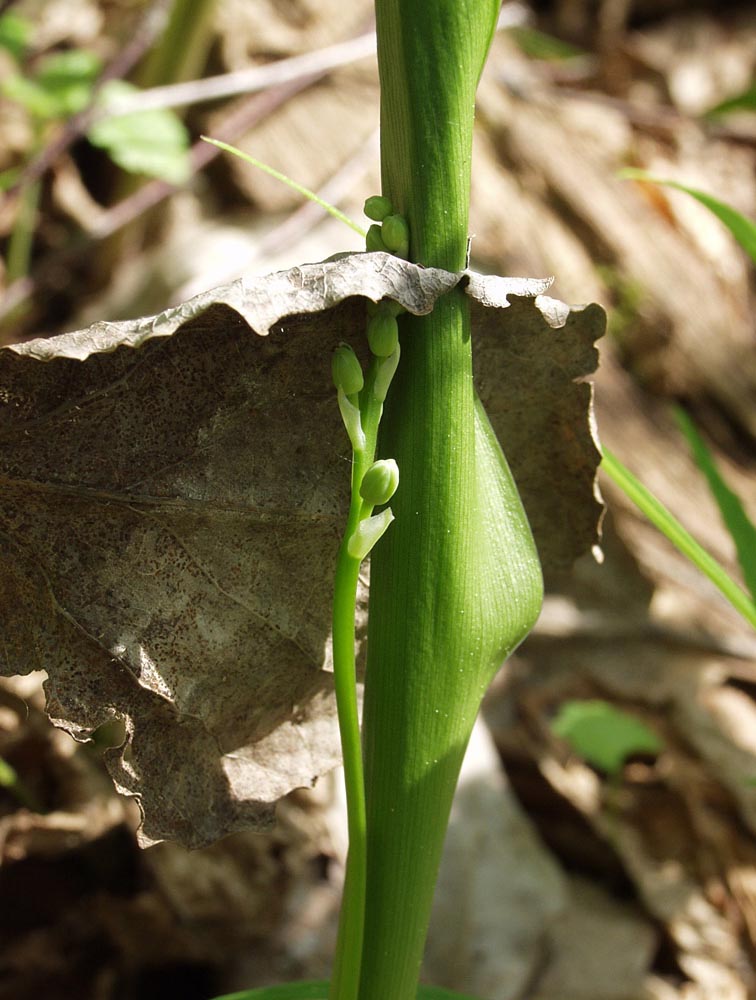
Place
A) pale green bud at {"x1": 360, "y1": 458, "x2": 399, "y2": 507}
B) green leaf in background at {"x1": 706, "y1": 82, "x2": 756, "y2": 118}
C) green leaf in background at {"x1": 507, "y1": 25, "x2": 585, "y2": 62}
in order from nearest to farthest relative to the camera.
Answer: pale green bud at {"x1": 360, "y1": 458, "x2": 399, "y2": 507} → green leaf in background at {"x1": 706, "y1": 82, "x2": 756, "y2": 118} → green leaf in background at {"x1": 507, "y1": 25, "x2": 585, "y2": 62}

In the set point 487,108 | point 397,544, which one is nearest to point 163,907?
point 397,544

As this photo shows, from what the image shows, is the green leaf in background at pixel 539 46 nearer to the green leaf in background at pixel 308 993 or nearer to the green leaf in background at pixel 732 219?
the green leaf in background at pixel 732 219

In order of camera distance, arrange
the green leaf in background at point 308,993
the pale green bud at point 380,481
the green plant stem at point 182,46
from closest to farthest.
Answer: the pale green bud at point 380,481
the green leaf in background at point 308,993
the green plant stem at point 182,46

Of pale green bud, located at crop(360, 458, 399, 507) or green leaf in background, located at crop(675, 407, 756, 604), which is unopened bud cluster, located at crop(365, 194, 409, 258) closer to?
pale green bud, located at crop(360, 458, 399, 507)

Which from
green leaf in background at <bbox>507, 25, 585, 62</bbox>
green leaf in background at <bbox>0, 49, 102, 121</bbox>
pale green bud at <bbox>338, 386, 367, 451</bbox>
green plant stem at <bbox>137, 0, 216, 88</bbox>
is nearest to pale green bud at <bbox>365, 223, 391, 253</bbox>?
pale green bud at <bbox>338, 386, 367, 451</bbox>

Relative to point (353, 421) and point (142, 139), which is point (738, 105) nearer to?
point (142, 139)

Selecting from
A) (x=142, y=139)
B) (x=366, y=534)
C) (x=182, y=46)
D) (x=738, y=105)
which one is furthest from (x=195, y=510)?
(x=738, y=105)

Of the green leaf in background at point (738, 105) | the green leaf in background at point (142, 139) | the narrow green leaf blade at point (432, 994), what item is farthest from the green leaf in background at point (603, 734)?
the green leaf in background at point (738, 105)
